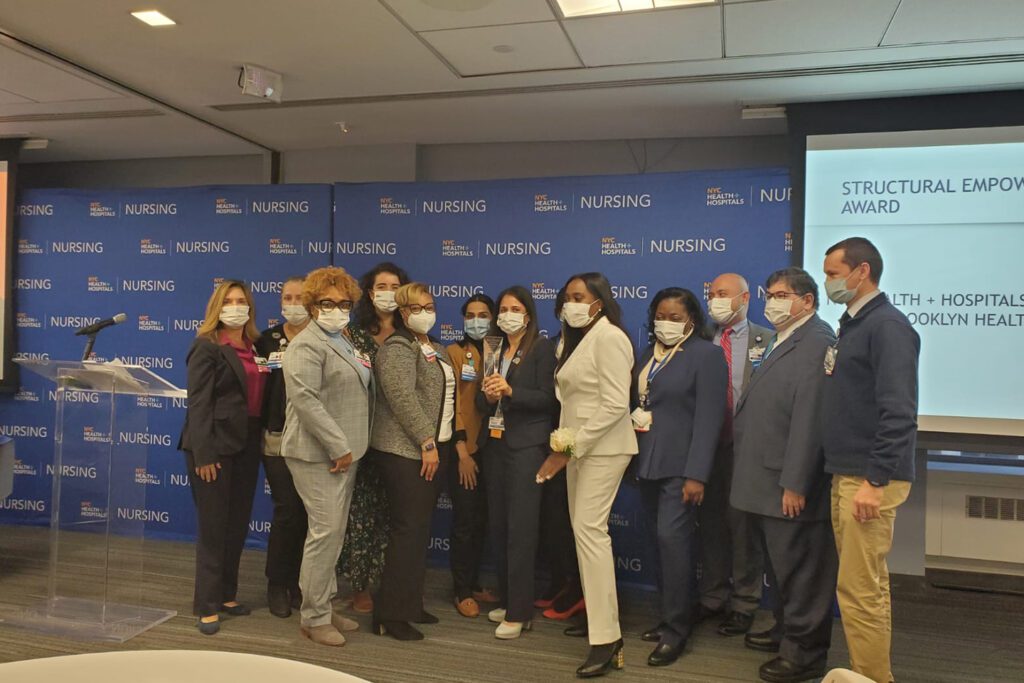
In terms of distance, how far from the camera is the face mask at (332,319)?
338 cm

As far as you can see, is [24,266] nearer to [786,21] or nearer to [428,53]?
[428,53]

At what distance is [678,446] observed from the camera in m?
3.41

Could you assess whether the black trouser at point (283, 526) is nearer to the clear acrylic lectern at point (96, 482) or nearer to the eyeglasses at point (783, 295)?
the clear acrylic lectern at point (96, 482)

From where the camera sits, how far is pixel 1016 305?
410cm

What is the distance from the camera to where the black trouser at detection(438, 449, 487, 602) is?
403 cm

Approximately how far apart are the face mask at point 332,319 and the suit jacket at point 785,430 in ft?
6.14

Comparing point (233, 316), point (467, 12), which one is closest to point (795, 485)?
point (467, 12)

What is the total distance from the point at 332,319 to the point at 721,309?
205 centimetres

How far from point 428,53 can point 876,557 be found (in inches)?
125

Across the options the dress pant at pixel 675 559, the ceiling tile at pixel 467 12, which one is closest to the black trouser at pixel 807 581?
the dress pant at pixel 675 559

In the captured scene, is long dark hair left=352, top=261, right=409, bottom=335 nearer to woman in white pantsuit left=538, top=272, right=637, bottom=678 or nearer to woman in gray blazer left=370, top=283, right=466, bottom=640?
woman in gray blazer left=370, top=283, right=466, bottom=640

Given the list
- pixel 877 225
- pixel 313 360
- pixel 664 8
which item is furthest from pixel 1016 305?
pixel 313 360

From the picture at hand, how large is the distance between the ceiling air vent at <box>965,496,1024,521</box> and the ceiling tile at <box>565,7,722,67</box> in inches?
124

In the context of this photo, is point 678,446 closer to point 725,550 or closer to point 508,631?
point 725,550
